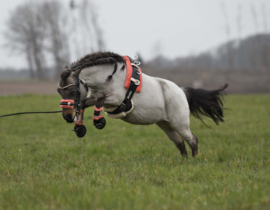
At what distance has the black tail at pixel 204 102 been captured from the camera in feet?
18.9

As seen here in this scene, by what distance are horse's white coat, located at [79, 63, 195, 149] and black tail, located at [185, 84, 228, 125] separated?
0.53 metres

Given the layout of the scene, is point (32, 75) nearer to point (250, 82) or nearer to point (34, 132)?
point (250, 82)

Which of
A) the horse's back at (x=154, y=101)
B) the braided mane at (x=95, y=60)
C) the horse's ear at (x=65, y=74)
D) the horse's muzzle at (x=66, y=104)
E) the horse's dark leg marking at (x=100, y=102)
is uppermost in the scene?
the braided mane at (x=95, y=60)

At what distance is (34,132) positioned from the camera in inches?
348

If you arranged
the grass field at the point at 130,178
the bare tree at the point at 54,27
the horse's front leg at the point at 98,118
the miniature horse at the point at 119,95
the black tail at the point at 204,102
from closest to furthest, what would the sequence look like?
the grass field at the point at 130,178 < the miniature horse at the point at 119,95 < the horse's front leg at the point at 98,118 < the black tail at the point at 204,102 < the bare tree at the point at 54,27

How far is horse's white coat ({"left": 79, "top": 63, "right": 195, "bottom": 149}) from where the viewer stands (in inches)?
170

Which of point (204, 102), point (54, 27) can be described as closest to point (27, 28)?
point (54, 27)

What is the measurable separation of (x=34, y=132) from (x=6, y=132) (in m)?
0.85

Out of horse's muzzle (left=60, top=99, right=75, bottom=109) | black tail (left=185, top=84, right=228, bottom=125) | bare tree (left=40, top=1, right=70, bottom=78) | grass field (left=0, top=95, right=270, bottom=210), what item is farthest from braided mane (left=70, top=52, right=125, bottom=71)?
bare tree (left=40, top=1, right=70, bottom=78)

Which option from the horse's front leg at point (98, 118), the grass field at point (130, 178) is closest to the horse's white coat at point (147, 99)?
the horse's front leg at point (98, 118)

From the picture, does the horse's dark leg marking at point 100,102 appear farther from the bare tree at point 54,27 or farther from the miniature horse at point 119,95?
the bare tree at point 54,27

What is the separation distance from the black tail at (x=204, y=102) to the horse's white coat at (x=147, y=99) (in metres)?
0.53

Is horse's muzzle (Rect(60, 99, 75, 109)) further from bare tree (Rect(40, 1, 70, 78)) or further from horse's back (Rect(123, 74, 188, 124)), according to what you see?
bare tree (Rect(40, 1, 70, 78))

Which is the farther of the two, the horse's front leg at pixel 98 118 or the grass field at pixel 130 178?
the horse's front leg at pixel 98 118
